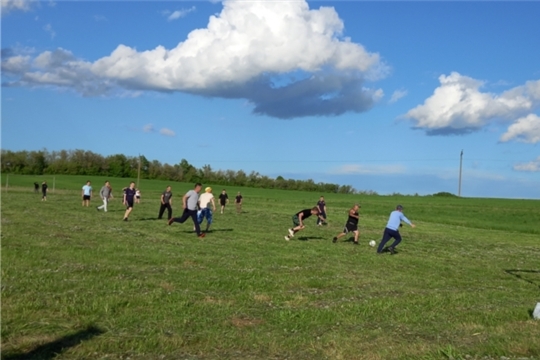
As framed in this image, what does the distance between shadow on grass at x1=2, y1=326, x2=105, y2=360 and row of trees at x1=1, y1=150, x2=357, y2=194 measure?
130 meters

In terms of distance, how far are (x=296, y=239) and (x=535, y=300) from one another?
13273mm

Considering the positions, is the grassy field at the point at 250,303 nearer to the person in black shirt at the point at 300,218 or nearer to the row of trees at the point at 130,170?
the person in black shirt at the point at 300,218

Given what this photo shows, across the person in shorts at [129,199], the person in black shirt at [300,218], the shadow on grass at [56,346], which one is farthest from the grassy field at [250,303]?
the person in shorts at [129,199]

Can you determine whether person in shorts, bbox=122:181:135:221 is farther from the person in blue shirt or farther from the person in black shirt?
the person in blue shirt

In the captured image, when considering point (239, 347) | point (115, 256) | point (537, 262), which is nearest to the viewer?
point (239, 347)

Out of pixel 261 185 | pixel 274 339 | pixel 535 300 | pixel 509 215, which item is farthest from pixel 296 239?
pixel 261 185

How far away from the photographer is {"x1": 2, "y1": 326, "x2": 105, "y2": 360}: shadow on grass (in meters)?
7.46

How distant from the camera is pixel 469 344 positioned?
891 cm

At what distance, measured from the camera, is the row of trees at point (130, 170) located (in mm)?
135875

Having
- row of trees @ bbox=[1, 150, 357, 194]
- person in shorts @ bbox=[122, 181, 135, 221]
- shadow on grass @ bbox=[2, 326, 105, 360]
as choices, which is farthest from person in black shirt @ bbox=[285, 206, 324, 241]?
row of trees @ bbox=[1, 150, 357, 194]

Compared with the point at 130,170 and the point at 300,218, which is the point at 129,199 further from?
the point at 130,170

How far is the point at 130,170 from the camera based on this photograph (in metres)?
144

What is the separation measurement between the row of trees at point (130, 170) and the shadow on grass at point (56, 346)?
130 metres

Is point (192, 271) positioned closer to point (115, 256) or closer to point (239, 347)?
point (115, 256)
